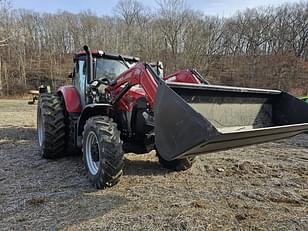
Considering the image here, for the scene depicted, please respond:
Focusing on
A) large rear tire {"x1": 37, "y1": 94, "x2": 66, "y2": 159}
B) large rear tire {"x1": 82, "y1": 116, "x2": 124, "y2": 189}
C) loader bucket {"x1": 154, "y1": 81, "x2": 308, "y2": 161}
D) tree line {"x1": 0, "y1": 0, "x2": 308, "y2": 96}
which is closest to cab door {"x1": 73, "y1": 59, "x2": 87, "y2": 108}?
large rear tire {"x1": 37, "y1": 94, "x2": 66, "y2": 159}

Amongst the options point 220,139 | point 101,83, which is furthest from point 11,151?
A: point 220,139

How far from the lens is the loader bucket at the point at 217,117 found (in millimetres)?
2764

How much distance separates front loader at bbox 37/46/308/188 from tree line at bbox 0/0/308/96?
24.9 m

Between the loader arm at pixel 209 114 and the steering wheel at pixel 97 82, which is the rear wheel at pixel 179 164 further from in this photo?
the steering wheel at pixel 97 82

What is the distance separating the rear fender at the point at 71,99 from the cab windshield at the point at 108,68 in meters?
0.58

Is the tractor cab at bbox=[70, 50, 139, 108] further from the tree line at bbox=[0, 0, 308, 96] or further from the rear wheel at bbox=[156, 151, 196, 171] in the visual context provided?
the tree line at bbox=[0, 0, 308, 96]

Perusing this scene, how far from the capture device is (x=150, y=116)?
13.9 ft

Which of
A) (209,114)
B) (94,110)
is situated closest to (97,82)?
(94,110)

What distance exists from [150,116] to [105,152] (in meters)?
0.82

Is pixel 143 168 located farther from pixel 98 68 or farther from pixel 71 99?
pixel 98 68

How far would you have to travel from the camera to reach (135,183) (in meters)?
4.33

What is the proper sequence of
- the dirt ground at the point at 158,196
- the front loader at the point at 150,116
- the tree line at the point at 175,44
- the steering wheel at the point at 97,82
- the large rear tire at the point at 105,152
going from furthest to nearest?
the tree line at the point at 175,44
the steering wheel at the point at 97,82
the large rear tire at the point at 105,152
the dirt ground at the point at 158,196
the front loader at the point at 150,116

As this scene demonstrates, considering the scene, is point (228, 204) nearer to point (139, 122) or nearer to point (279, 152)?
point (139, 122)

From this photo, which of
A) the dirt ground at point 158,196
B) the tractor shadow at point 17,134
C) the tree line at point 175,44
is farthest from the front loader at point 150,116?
the tree line at point 175,44
